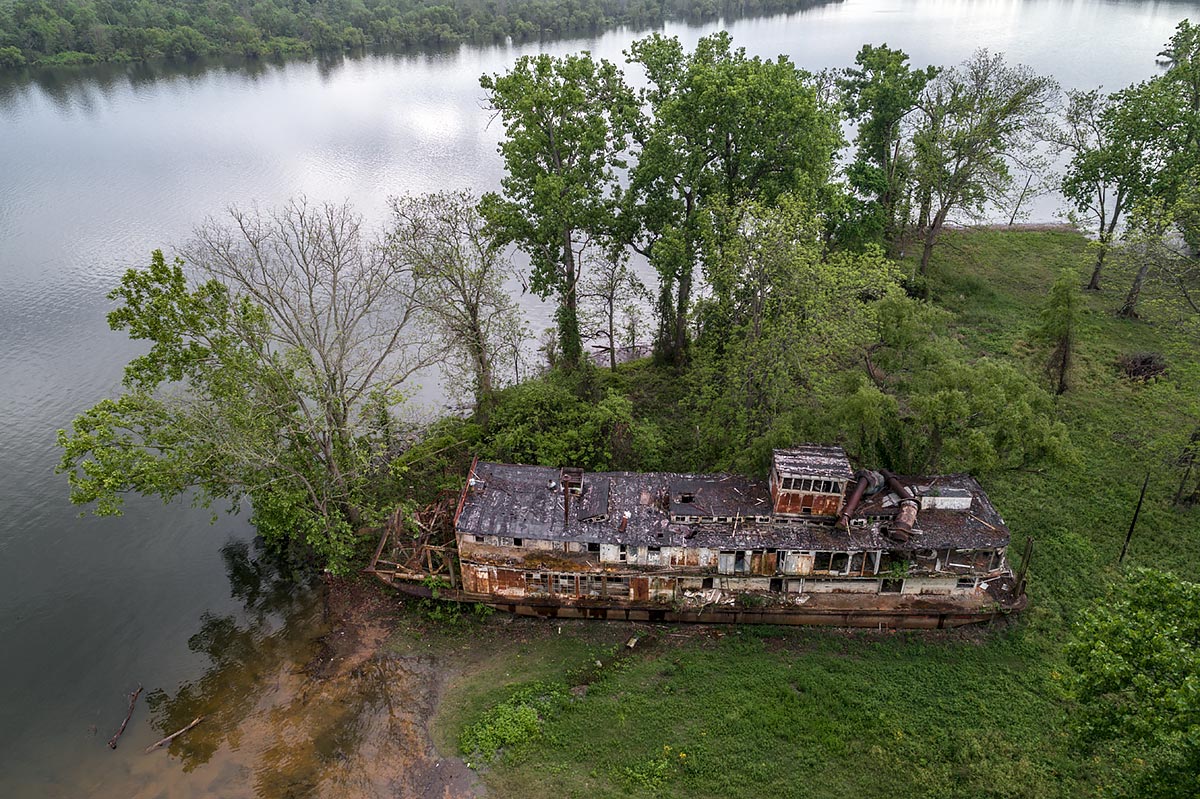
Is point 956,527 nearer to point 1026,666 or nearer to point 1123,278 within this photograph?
point 1026,666

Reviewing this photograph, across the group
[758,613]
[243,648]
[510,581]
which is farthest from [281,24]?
[758,613]

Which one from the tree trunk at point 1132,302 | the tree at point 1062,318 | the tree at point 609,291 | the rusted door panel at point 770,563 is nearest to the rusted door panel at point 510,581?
the rusted door panel at point 770,563

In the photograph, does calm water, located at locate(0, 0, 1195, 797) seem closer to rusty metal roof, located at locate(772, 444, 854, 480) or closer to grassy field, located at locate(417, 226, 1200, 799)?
grassy field, located at locate(417, 226, 1200, 799)

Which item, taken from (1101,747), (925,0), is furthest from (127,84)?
(925,0)

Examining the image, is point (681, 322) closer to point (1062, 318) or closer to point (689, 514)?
point (689, 514)

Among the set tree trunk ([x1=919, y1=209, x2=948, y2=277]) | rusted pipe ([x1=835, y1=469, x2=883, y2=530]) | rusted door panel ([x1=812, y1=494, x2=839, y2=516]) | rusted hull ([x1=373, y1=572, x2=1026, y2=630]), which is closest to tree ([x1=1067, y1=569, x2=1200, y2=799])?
rusted hull ([x1=373, y1=572, x2=1026, y2=630])

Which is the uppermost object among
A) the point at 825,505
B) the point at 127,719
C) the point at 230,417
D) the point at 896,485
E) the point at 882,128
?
the point at 882,128

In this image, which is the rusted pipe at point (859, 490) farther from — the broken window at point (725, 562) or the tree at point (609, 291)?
the tree at point (609, 291)
